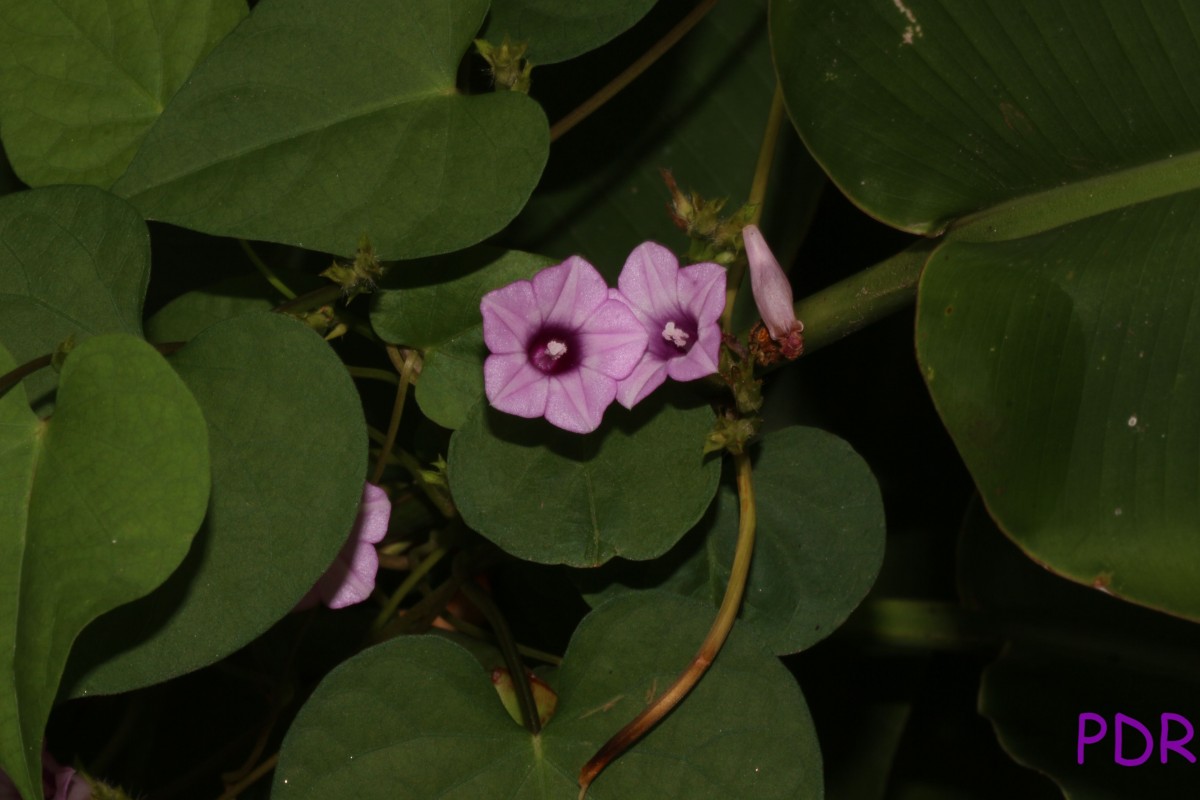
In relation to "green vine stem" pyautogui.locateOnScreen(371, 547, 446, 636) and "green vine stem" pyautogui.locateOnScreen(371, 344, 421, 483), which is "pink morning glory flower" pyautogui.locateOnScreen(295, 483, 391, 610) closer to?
"green vine stem" pyautogui.locateOnScreen(371, 344, 421, 483)

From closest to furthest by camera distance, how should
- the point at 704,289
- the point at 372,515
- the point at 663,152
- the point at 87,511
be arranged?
the point at 87,511
the point at 704,289
the point at 372,515
the point at 663,152

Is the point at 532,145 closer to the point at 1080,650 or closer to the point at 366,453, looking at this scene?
the point at 366,453

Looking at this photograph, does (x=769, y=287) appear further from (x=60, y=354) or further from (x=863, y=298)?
(x=60, y=354)

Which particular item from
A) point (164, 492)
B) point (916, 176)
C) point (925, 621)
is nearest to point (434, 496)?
point (164, 492)

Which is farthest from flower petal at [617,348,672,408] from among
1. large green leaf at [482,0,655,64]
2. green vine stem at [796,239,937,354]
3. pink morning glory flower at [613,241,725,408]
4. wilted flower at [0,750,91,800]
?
wilted flower at [0,750,91,800]

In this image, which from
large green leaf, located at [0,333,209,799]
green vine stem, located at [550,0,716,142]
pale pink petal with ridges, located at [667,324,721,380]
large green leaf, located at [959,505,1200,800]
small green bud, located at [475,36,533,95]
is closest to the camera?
large green leaf, located at [0,333,209,799]

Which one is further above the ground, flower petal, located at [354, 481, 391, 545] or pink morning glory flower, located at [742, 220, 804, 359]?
pink morning glory flower, located at [742, 220, 804, 359]

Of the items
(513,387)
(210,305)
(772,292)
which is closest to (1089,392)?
(772,292)
